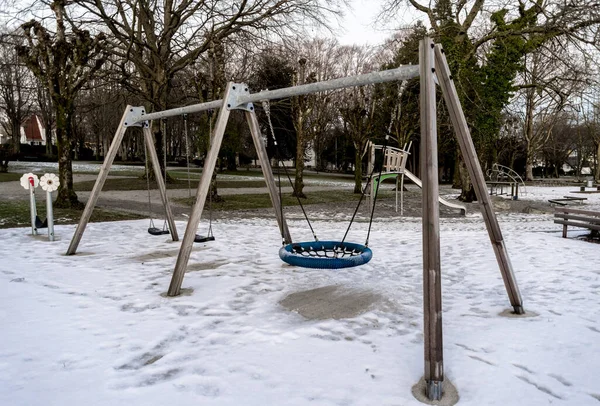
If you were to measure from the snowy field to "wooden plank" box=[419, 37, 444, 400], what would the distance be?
0.20m

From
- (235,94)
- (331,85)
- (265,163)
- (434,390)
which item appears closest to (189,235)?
(265,163)

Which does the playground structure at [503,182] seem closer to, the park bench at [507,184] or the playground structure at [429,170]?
the park bench at [507,184]

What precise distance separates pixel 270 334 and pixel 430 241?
1523 mm

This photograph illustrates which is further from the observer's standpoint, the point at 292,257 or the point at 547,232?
the point at 547,232

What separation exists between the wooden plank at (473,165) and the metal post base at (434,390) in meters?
1.56

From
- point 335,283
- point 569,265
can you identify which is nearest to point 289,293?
point 335,283

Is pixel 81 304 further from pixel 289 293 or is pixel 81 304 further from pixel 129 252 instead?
pixel 129 252

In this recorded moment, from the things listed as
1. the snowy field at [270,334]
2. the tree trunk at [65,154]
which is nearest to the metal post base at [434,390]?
the snowy field at [270,334]

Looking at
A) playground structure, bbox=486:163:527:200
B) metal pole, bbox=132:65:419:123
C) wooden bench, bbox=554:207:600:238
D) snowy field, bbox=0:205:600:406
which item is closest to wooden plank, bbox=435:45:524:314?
metal pole, bbox=132:65:419:123

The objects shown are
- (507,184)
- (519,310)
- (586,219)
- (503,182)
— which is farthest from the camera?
(507,184)

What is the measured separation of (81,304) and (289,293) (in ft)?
6.67

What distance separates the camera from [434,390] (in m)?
2.64

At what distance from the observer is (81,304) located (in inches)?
169

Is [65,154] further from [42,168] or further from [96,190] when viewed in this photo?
[42,168]
